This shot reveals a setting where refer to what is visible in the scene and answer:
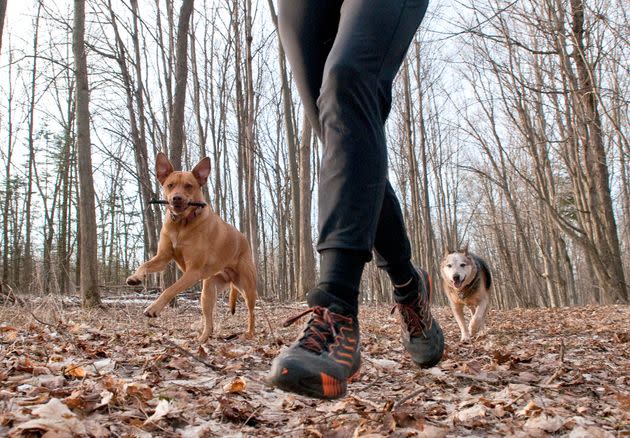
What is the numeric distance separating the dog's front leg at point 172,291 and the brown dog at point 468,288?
3361 millimetres

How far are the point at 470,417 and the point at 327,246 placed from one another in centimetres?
79

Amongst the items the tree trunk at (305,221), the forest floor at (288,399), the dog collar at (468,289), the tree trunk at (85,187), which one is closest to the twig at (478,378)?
the forest floor at (288,399)

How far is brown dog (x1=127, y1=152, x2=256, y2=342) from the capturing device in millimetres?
5102

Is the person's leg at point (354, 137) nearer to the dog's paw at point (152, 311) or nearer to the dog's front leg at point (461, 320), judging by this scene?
Result: the dog's paw at point (152, 311)

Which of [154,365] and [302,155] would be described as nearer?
[154,365]

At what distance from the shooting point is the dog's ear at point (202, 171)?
602 cm

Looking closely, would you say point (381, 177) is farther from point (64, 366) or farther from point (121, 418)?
point (64, 366)

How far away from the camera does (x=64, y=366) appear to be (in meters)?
2.30

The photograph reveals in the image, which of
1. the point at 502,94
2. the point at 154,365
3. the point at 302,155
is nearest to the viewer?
the point at 154,365

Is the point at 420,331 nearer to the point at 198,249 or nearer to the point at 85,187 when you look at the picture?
the point at 198,249

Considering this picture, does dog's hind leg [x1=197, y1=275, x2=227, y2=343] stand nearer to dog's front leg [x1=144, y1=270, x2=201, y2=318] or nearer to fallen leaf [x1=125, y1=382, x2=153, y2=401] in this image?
dog's front leg [x1=144, y1=270, x2=201, y2=318]

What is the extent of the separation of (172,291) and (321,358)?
3.84 m

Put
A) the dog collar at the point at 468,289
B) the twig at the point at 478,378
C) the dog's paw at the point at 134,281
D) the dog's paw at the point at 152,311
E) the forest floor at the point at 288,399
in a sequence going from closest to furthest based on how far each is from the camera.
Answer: the forest floor at the point at 288,399 < the twig at the point at 478,378 < the dog's paw at the point at 134,281 < the dog's paw at the point at 152,311 < the dog collar at the point at 468,289

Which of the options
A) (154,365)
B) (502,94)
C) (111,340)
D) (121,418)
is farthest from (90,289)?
(502,94)
